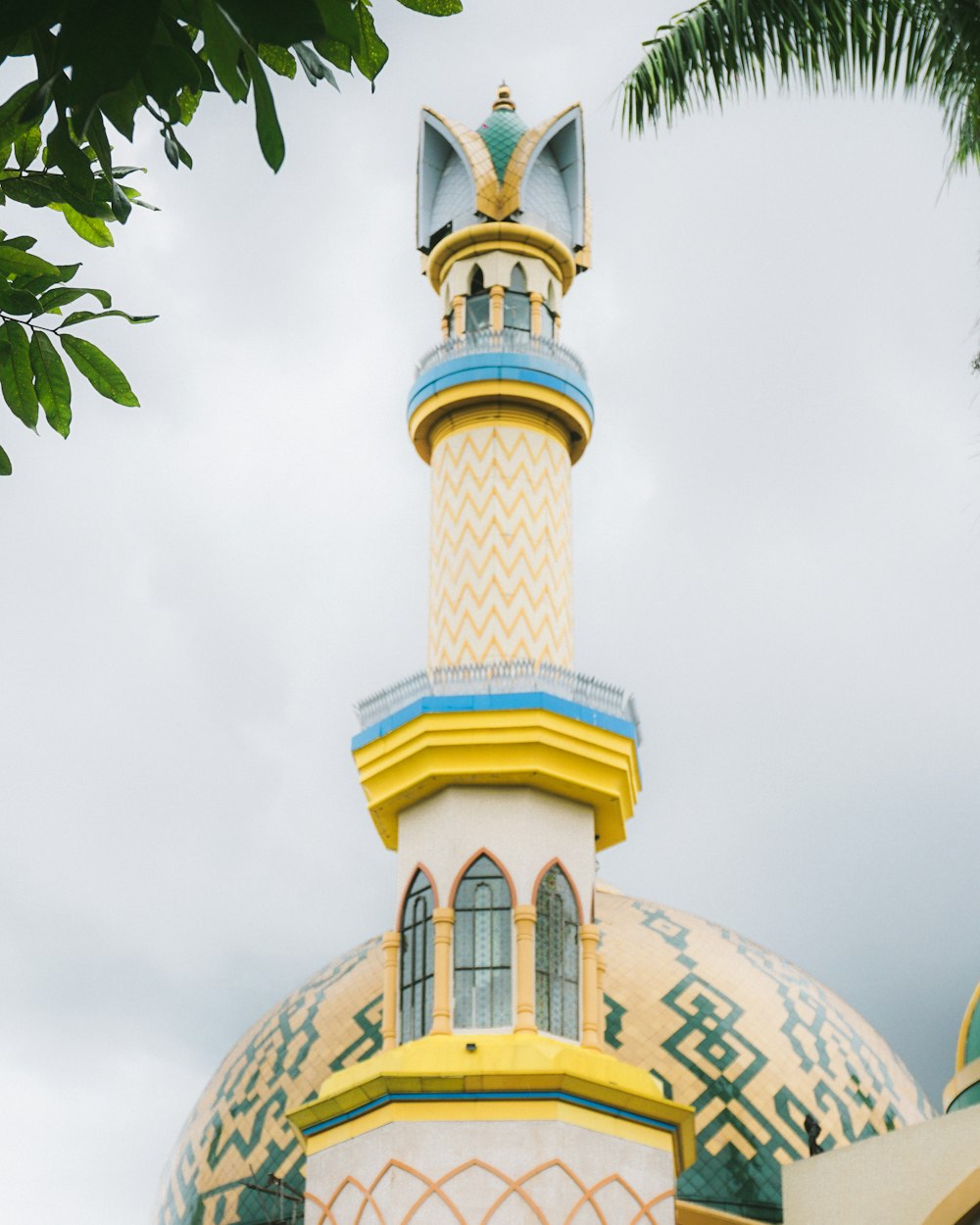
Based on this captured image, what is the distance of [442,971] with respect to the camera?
1109cm

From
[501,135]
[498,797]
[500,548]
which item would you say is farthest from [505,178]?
[498,797]

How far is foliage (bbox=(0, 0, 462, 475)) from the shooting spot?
1.51 metres

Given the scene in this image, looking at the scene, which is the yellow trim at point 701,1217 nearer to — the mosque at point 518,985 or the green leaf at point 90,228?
→ the mosque at point 518,985

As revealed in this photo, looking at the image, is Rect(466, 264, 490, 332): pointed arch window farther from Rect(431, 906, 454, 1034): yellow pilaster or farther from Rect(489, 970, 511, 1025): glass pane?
Rect(489, 970, 511, 1025): glass pane

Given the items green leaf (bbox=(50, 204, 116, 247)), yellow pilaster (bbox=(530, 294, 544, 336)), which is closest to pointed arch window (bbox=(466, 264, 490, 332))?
yellow pilaster (bbox=(530, 294, 544, 336))

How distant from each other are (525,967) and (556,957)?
0.40 m

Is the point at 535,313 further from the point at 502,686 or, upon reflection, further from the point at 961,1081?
the point at 961,1081

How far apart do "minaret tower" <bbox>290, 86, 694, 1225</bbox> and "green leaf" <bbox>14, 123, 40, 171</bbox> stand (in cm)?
877

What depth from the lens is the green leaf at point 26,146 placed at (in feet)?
7.09

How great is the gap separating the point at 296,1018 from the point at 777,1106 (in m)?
4.72

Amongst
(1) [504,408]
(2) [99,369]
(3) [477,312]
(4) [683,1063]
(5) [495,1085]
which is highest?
(3) [477,312]

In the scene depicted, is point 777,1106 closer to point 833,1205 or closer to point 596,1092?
point 833,1205

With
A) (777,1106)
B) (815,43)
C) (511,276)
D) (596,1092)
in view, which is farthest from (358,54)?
(777,1106)

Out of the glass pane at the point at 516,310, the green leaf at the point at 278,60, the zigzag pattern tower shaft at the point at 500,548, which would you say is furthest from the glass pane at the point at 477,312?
the green leaf at the point at 278,60
